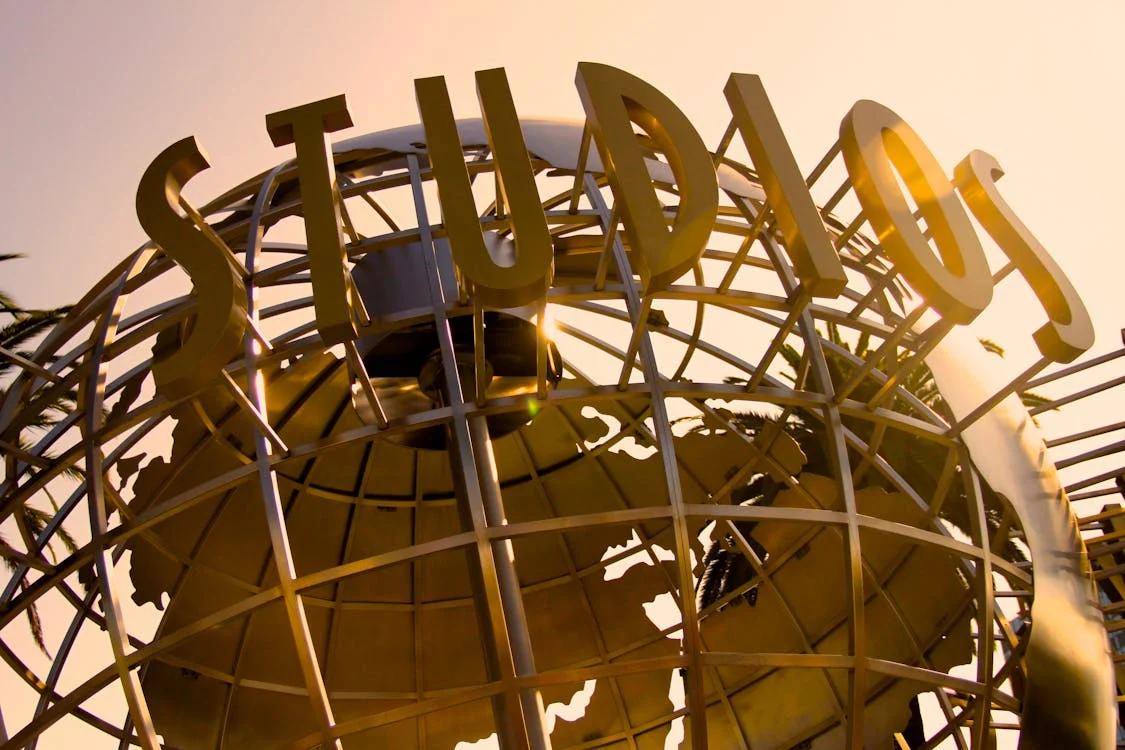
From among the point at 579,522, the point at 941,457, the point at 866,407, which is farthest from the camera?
the point at 941,457

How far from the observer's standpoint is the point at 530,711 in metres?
Answer: 8.05

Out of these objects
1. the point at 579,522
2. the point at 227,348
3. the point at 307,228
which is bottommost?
the point at 579,522

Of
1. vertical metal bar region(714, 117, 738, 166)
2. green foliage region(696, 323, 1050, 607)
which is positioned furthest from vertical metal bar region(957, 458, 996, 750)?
green foliage region(696, 323, 1050, 607)

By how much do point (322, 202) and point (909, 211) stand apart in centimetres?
494

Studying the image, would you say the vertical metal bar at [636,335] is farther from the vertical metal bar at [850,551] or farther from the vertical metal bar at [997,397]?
the vertical metal bar at [997,397]

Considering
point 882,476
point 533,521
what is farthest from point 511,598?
point 882,476

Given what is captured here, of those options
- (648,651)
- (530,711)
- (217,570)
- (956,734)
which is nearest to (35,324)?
(217,570)

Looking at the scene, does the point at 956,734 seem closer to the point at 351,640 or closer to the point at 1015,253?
the point at 1015,253

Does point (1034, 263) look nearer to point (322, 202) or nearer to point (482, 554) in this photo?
point (482, 554)

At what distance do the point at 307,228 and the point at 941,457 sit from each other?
14.9 metres

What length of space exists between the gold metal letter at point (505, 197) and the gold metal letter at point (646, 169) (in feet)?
2.27

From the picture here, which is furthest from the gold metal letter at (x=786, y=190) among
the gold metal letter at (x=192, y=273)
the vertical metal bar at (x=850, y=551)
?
the gold metal letter at (x=192, y=273)

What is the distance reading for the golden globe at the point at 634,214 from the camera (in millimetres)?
7555

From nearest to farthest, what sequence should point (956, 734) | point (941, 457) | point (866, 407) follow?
point (866, 407)
point (956, 734)
point (941, 457)
